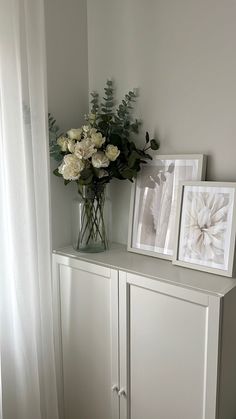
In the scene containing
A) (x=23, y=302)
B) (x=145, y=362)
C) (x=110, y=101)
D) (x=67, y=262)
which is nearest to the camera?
(x=145, y=362)

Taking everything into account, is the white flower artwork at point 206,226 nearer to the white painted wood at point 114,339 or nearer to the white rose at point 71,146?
the white painted wood at point 114,339

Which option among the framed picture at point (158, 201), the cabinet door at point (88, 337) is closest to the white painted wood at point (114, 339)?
the cabinet door at point (88, 337)

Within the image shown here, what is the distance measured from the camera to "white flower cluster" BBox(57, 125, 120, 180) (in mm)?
1538

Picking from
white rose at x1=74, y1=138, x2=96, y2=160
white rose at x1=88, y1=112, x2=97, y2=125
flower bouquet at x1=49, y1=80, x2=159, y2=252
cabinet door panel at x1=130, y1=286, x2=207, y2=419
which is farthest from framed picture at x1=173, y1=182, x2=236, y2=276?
white rose at x1=88, y1=112, x2=97, y2=125

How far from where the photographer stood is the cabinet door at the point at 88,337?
1.54 meters

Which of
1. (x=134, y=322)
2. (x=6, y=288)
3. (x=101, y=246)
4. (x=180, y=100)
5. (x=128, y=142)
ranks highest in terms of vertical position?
(x=180, y=100)

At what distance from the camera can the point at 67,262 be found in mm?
1681

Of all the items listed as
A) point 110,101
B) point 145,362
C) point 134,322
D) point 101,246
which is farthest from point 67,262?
point 110,101

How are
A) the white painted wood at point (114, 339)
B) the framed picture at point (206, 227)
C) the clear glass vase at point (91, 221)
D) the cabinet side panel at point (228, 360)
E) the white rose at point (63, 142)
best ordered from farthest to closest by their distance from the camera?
1. the clear glass vase at point (91, 221)
2. the white rose at point (63, 142)
3. the white painted wood at point (114, 339)
4. the framed picture at point (206, 227)
5. the cabinet side panel at point (228, 360)

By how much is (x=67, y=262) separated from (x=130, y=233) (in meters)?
0.32

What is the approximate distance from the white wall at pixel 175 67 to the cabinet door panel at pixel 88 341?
359 mm

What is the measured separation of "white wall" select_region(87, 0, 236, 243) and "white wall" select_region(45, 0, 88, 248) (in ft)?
0.21

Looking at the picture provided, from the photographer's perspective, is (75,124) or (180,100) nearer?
(180,100)

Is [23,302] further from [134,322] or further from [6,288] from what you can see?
[134,322]
